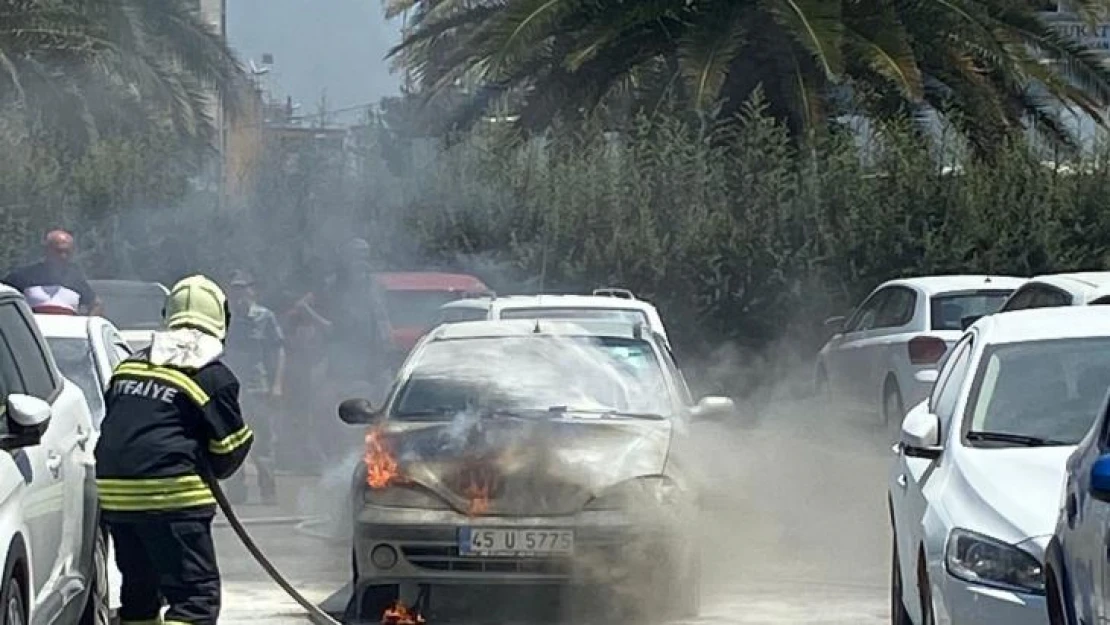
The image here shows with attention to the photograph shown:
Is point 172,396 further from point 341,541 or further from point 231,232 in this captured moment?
point 231,232

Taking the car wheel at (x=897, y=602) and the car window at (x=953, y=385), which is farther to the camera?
the car wheel at (x=897, y=602)

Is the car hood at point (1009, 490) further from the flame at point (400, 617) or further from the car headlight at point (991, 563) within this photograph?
the flame at point (400, 617)

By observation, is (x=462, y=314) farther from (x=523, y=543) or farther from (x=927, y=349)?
(x=523, y=543)

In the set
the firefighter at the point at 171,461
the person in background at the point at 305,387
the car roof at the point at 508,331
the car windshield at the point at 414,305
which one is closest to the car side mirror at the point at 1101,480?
the firefighter at the point at 171,461

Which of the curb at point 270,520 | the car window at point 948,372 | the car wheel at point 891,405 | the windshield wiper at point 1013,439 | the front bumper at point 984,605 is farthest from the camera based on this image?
the car wheel at point 891,405

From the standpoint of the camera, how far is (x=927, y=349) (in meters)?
15.9

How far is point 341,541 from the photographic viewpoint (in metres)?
12.4

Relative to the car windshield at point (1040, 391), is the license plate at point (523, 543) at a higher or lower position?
lower

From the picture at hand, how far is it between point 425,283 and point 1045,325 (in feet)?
38.3

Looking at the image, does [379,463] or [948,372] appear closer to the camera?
[948,372]

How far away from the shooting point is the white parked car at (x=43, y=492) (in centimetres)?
645

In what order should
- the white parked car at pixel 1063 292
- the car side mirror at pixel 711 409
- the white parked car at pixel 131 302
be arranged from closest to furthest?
the car side mirror at pixel 711 409 → the white parked car at pixel 1063 292 → the white parked car at pixel 131 302

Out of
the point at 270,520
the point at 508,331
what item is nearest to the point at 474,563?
the point at 508,331

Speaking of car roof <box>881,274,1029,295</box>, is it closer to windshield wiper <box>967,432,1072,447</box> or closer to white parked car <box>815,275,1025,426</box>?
white parked car <box>815,275,1025,426</box>
